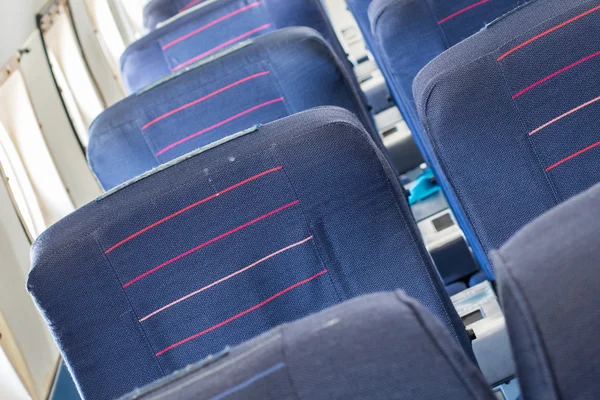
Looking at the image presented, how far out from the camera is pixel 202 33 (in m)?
2.71

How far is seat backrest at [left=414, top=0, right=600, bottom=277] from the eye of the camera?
1.54 m

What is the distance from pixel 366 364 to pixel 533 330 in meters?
0.18

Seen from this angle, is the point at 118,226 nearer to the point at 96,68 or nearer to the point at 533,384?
the point at 533,384

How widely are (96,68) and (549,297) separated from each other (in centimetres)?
553

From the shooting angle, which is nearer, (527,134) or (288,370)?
(288,370)

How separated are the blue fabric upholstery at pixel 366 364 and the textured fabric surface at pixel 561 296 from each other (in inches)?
3.3

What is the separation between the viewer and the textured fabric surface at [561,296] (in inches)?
34.2

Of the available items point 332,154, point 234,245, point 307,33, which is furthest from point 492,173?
point 307,33

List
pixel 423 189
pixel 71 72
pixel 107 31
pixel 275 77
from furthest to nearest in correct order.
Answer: pixel 107 31, pixel 71 72, pixel 423 189, pixel 275 77

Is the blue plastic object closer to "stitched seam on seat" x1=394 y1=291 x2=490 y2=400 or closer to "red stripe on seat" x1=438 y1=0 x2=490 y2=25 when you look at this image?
"red stripe on seat" x1=438 y1=0 x2=490 y2=25

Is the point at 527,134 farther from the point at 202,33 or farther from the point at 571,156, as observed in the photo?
the point at 202,33

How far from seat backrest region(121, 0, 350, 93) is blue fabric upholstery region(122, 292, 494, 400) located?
183cm

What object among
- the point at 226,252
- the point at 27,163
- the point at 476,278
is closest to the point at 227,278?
the point at 226,252

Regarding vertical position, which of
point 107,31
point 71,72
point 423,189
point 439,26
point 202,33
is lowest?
point 423,189
